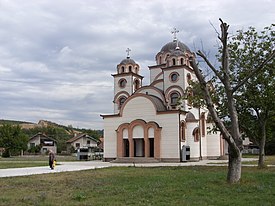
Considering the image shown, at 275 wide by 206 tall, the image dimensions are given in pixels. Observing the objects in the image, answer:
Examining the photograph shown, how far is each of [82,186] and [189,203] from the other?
4.87 m

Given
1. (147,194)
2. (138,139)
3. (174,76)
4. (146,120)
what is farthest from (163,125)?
(147,194)

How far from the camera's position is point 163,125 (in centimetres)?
3338

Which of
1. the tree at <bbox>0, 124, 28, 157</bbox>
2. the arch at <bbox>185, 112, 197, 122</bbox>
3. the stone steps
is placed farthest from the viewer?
the tree at <bbox>0, 124, 28, 157</bbox>

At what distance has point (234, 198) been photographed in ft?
30.4

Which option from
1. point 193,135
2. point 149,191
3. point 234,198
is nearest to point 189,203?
point 234,198

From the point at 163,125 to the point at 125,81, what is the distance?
967 cm

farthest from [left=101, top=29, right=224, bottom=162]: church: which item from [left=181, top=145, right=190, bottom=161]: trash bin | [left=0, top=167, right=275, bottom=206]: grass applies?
[left=0, top=167, right=275, bottom=206]: grass

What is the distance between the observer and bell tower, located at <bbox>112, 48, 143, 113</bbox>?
4053 centimetres

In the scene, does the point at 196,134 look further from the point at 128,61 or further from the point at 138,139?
the point at 128,61

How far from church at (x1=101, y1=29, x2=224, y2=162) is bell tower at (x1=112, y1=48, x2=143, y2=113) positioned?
33 cm

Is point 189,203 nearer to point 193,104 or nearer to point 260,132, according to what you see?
point 193,104

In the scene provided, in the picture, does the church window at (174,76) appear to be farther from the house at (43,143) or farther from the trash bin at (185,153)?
the house at (43,143)

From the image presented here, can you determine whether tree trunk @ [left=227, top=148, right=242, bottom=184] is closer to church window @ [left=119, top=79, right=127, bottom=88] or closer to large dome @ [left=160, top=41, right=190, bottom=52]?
large dome @ [left=160, top=41, right=190, bottom=52]

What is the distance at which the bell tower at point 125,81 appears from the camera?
40531mm
